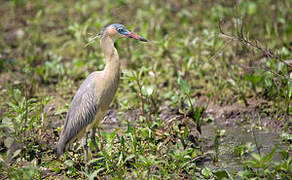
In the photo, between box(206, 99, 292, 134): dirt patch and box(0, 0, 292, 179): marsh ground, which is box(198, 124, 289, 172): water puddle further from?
box(206, 99, 292, 134): dirt patch

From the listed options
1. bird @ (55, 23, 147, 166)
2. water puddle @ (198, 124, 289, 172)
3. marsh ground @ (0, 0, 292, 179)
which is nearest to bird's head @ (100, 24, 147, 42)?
bird @ (55, 23, 147, 166)

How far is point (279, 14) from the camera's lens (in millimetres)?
7922

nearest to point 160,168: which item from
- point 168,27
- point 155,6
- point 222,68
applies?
point 222,68

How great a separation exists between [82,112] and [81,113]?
0.02 metres

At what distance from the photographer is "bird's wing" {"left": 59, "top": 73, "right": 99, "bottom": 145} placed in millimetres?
4875

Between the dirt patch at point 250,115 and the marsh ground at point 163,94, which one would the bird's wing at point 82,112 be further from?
the dirt patch at point 250,115

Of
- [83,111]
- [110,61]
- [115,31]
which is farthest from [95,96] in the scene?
[115,31]

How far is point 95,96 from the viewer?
4871 millimetres

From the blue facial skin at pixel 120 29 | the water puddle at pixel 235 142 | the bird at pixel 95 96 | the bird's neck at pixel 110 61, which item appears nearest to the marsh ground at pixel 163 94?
the water puddle at pixel 235 142

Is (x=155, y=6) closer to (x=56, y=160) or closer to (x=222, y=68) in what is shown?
(x=222, y=68)

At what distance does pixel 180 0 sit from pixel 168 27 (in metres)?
1.38

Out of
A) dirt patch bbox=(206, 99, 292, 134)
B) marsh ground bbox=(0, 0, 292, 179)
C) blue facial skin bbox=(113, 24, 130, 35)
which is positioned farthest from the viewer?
dirt patch bbox=(206, 99, 292, 134)

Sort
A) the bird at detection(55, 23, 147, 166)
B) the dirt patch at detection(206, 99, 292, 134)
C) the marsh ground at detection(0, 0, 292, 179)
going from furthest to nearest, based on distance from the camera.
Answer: the dirt patch at detection(206, 99, 292, 134), the bird at detection(55, 23, 147, 166), the marsh ground at detection(0, 0, 292, 179)

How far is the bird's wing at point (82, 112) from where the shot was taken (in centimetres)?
488
